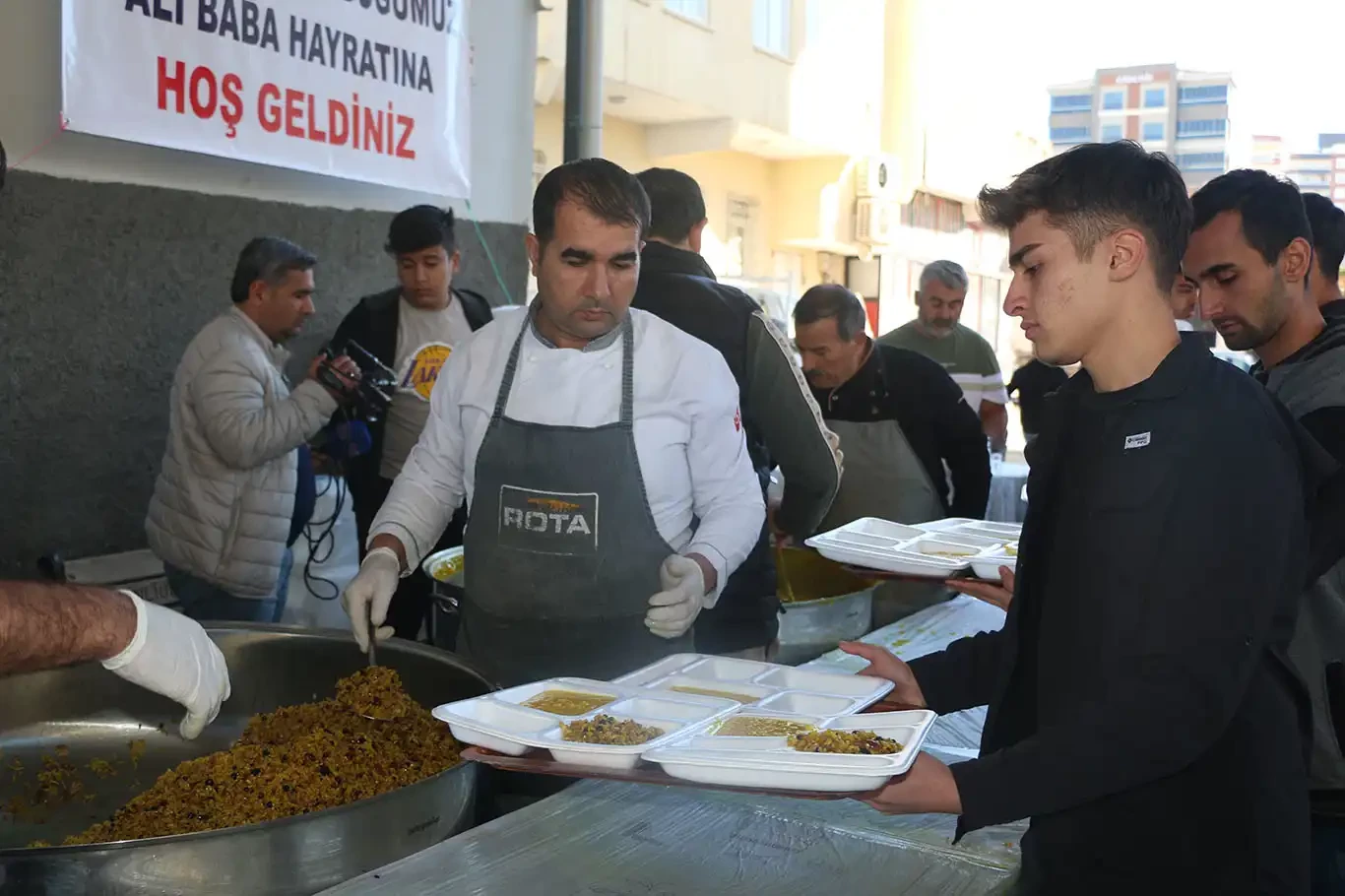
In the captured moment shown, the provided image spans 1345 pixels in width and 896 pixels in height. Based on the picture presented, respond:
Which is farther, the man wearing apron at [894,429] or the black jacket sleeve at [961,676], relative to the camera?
the man wearing apron at [894,429]

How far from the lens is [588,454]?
1947 millimetres

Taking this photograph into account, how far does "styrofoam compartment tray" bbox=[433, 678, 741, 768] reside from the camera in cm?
125

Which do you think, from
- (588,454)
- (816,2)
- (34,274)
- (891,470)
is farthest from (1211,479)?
(816,2)

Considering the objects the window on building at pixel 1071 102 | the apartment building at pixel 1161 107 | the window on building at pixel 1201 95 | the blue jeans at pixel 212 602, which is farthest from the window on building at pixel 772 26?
the window on building at pixel 1071 102

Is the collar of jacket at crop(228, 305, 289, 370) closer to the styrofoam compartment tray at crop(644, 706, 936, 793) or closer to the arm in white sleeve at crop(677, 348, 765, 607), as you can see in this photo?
the arm in white sleeve at crop(677, 348, 765, 607)

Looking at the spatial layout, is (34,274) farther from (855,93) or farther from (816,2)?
(855,93)

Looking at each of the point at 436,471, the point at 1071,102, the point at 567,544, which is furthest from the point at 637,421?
the point at 1071,102

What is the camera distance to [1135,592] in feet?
3.78

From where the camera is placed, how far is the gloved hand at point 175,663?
142cm

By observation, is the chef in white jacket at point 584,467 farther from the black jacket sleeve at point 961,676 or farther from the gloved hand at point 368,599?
the black jacket sleeve at point 961,676

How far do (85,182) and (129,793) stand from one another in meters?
2.20

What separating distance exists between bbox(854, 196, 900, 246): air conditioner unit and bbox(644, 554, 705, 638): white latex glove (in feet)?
41.6

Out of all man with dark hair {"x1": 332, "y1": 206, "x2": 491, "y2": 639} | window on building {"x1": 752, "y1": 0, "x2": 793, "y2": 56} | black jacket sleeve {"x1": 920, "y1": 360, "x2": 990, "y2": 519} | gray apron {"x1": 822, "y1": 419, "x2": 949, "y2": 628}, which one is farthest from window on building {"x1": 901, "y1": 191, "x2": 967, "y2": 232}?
man with dark hair {"x1": 332, "y1": 206, "x2": 491, "y2": 639}

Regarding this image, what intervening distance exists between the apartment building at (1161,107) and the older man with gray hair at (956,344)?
20514 mm
